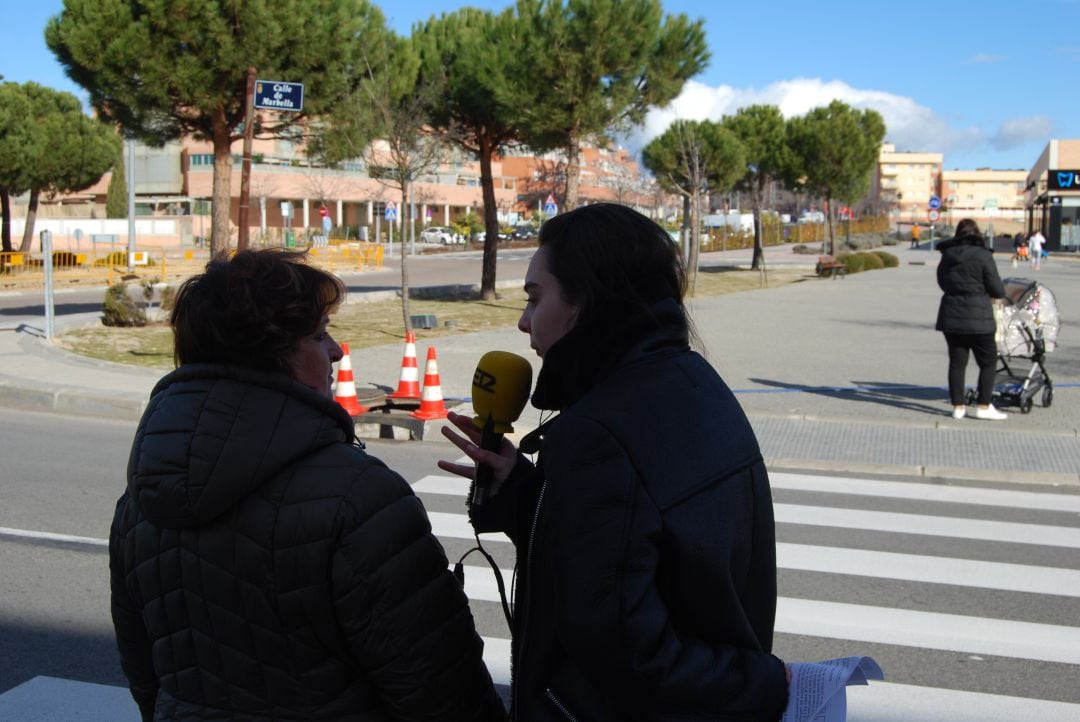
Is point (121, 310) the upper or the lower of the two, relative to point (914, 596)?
upper

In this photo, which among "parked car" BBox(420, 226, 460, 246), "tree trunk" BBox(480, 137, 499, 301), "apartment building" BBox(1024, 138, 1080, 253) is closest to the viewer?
"tree trunk" BBox(480, 137, 499, 301)

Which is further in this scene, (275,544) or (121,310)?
(121,310)

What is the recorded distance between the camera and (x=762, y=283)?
33.9 metres

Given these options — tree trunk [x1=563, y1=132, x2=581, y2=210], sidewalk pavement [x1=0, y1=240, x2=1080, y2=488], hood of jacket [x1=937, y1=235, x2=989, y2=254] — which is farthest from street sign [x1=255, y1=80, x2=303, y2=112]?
tree trunk [x1=563, y1=132, x2=581, y2=210]

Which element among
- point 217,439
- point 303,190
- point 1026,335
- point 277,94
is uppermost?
point 303,190

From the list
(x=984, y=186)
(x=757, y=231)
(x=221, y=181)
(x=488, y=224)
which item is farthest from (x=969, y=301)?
(x=984, y=186)

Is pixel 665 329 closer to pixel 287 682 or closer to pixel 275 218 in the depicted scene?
pixel 287 682

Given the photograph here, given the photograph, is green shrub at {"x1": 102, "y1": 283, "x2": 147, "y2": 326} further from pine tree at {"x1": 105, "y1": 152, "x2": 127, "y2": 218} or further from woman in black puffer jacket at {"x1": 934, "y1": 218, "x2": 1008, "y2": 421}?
pine tree at {"x1": 105, "y1": 152, "x2": 127, "y2": 218}

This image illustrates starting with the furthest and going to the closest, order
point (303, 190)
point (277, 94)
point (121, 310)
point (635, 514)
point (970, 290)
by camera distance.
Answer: point (303, 190)
point (121, 310)
point (277, 94)
point (970, 290)
point (635, 514)

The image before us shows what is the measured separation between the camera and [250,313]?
6.26 feet

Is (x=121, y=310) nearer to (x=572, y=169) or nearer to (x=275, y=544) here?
(x=572, y=169)

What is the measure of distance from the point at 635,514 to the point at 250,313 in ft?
2.51

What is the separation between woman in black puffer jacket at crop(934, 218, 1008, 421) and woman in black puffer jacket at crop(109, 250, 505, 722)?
8.84 metres

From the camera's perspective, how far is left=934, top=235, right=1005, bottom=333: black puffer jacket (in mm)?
9812
